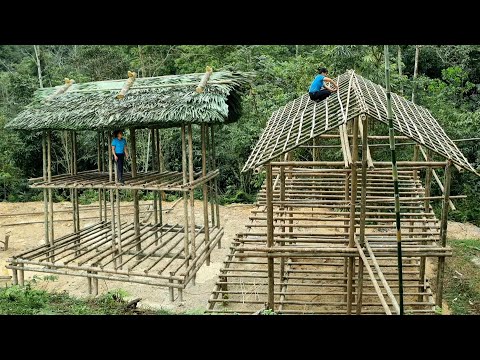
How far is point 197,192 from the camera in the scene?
18.8 m

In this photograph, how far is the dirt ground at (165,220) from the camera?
8.92 m

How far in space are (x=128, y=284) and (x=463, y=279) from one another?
324 inches

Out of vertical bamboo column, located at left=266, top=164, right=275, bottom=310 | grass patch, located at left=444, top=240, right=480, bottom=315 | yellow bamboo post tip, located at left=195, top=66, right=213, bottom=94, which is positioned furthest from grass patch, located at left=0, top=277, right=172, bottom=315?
grass patch, located at left=444, top=240, right=480, bottom=315

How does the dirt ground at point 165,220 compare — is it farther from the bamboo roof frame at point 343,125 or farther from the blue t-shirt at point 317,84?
the blue t-shirt at point 317,84

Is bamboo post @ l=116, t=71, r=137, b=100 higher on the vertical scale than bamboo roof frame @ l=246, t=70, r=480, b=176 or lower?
higher

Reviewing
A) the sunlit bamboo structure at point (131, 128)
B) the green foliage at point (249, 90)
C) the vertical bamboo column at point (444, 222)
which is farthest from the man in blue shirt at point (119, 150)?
the vertical bamboo column at point (444, 222)

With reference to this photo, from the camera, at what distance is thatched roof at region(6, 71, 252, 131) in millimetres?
8727

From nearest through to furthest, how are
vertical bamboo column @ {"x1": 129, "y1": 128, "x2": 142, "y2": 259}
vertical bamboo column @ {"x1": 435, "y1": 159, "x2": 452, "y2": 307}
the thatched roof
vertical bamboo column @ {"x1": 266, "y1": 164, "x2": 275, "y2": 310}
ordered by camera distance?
vertical bamboo column @ {"x1": 266, "y1": 164, "x2": 275, "y2": 310}, vertical bamboo column @ {"x1": 435, "y1": 159, "x2": 452, "y2": 307}, the thatched roof, vertical bamboo column @ {"x1": 129, "y1": 128, "x2": 142, "y2": 259}

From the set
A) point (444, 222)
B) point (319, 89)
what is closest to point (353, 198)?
point (444, 222)

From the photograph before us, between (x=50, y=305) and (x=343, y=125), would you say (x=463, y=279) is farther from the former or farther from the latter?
(x=50, y=305)

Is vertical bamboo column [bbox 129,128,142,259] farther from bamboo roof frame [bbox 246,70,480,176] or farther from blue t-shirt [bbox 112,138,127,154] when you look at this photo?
bamboo roof frame [bbox 246,70,480,176]

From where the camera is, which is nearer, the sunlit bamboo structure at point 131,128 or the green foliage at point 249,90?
the sunlit bamboo structure at point 131,128

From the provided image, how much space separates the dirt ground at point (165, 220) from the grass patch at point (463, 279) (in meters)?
0.43

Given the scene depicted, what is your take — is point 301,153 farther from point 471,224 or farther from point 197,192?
point 471,224
